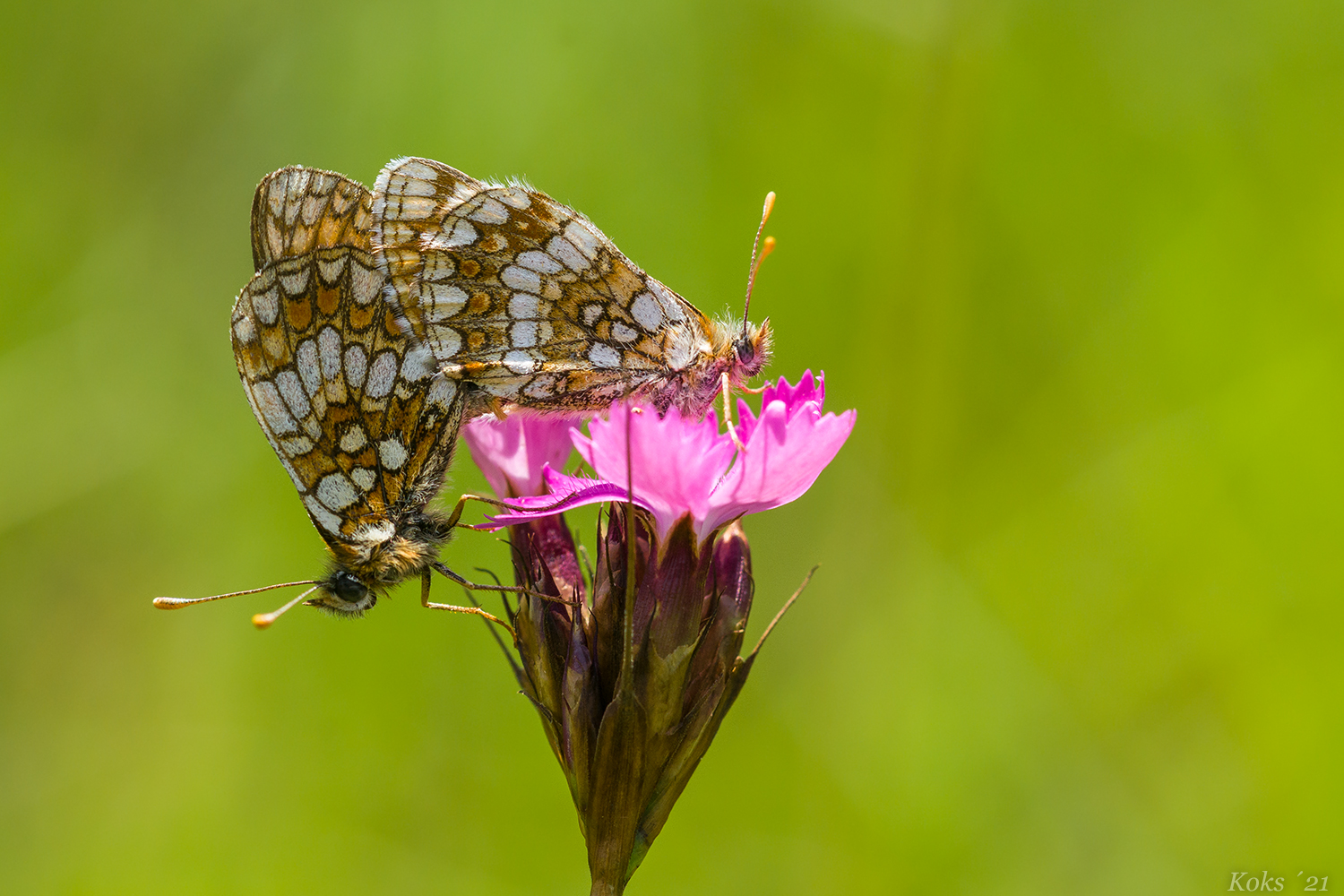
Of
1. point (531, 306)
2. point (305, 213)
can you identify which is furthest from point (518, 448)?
point (305, 213)

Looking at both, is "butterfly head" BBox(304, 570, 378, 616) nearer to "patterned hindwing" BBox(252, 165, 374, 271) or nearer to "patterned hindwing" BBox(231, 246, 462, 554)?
"patterned hindwing" BBox(231, 246, 462, 554)

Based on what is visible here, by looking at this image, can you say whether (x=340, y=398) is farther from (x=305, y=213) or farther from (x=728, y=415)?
(x=728, y=415)

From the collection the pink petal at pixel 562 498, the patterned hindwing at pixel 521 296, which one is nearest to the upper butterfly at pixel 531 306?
the patterned hindwing at pixel 521 296

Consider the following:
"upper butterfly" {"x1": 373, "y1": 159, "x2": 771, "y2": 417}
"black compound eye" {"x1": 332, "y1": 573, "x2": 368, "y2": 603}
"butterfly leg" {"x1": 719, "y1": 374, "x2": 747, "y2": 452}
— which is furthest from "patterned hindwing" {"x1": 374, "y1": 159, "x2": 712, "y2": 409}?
"black compound eye" {"x1": 332, "y1": 573, "x2": 368, "y2": 603}

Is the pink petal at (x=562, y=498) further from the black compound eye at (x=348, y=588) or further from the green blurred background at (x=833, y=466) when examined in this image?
the green blurred background at (x=833, y=466)

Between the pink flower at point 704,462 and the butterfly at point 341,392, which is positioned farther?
the butterfly at point 341,392
